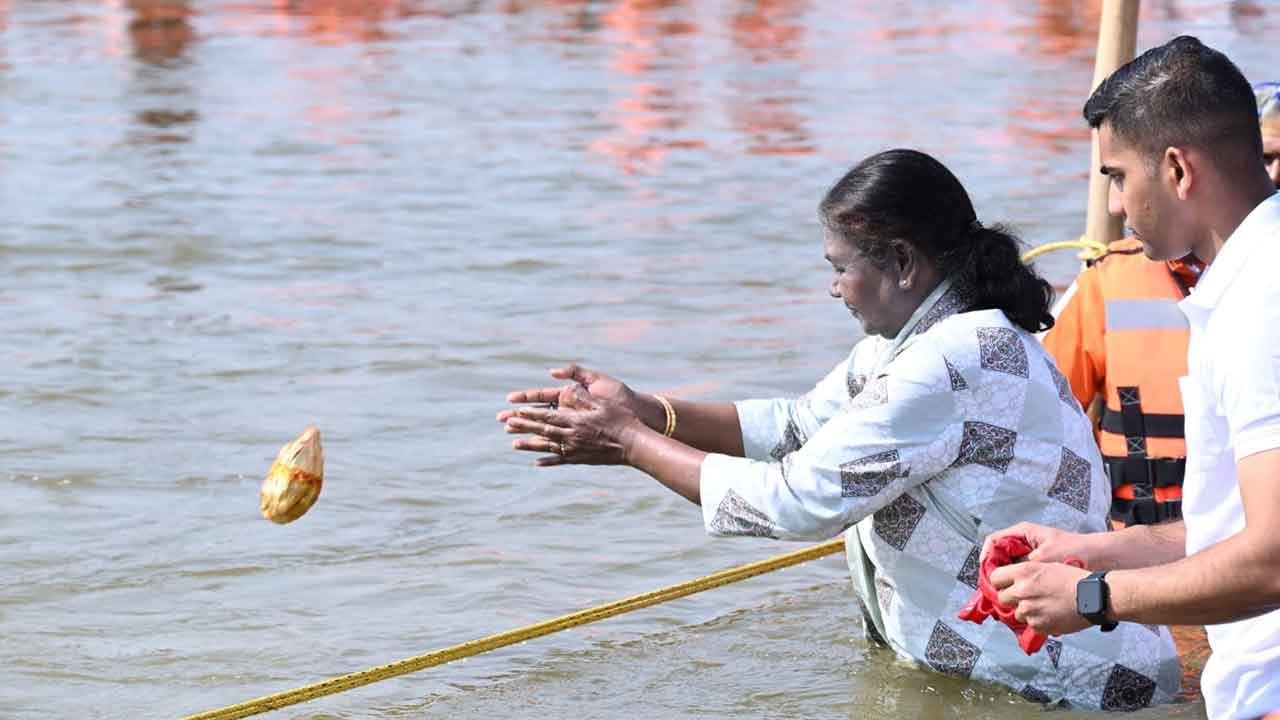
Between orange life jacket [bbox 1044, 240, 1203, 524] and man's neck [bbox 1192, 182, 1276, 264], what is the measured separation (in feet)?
6.74

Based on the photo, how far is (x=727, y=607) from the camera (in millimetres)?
6184

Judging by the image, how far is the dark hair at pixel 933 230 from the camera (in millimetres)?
4102

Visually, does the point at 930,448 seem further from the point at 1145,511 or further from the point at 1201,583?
the point at 1201,583

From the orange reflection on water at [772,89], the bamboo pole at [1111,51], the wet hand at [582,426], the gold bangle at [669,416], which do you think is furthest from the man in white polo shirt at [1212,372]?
the orange reflection on water at [772,89]

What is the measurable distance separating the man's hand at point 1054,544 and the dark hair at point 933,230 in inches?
39.6

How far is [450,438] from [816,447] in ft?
14.8

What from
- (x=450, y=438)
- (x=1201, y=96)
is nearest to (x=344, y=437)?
(x=450, y=438)

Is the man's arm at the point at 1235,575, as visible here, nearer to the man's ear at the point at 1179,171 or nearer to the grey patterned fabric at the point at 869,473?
the man's ear at the point at 1179,171

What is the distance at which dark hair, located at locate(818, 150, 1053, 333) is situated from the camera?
4102 millimetres

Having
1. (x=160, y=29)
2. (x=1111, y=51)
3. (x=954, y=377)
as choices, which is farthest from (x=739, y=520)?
(x=160, y=29)

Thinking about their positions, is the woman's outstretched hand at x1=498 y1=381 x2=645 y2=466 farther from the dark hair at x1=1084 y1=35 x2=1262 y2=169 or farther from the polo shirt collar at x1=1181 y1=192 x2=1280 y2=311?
the polo shirt collar at x1=1181 y1=192 x2=1280 y2=311

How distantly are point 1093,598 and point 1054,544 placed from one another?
312mm

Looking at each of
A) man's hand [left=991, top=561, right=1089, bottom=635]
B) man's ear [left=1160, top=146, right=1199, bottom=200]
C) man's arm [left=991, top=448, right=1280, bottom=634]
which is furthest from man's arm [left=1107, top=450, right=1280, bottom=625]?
man's ear [left=1160, top=146, right=1199, bottom=200]

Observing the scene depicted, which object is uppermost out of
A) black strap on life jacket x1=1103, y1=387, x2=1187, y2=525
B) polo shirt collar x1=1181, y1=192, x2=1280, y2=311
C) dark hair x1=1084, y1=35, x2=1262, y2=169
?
dark hair x1=1084, y1=35, x2=1262, y2=169
